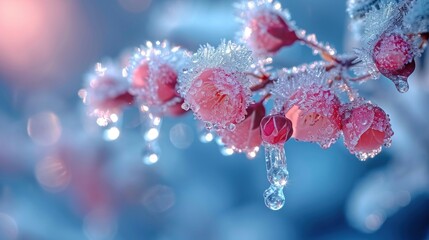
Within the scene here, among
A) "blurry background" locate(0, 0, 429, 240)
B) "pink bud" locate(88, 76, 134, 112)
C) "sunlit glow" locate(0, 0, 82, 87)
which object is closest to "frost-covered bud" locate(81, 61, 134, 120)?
"pink bud" locate(88, 76, 134, 112)

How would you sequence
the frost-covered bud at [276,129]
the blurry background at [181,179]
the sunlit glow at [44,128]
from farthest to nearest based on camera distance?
the sunlit glow at [44,128] < the blurry background at [181,179] < the frost-covered bud at [276,129]

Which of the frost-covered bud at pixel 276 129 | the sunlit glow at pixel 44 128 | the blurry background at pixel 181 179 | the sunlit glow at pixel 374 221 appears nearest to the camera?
the frost-covered bud at pixel 276 129

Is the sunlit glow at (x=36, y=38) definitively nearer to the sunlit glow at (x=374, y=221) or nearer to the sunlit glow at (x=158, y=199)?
the sunlit glow at (x=158, y=199)

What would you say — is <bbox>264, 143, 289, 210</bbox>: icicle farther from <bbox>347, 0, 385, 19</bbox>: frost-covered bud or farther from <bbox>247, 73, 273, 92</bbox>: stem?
<bbox>347, 0, 385, 19</bbox>: frost-covered bud

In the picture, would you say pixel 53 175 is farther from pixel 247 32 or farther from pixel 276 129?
pixel 276 129

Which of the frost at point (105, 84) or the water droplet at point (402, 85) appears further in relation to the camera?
the frost at point (105, 84)

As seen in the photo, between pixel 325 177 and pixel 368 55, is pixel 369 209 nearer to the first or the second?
pixel 325 177

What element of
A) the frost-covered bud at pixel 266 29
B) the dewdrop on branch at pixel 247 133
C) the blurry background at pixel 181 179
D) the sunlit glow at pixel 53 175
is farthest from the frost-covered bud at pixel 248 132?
the sunlit glow at pixel 53 175

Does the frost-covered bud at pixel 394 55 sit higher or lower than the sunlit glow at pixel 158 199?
lower
